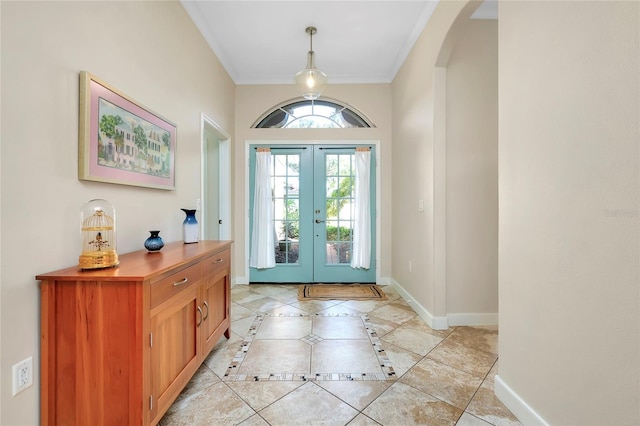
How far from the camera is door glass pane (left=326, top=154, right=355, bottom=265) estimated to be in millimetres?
4164

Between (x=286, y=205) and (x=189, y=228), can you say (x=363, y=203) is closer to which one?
(x=286, y=205)

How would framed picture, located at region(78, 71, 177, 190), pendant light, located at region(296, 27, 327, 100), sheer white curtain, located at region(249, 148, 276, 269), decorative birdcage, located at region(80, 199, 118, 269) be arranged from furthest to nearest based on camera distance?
sheer white curtain, located at region(249, 148, 276, 269)
pendant light, located at region(296, 27, 327, 100)
framed picture, located at region(78, 71, 177, 190)
decorative birdcage, located at region(80, 199, 118, 269)

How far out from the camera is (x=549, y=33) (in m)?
1.28

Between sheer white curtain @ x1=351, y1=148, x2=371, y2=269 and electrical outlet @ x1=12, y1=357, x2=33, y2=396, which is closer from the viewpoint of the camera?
electrical outlet @ x1=12, y1=357, x2=33, y2=396

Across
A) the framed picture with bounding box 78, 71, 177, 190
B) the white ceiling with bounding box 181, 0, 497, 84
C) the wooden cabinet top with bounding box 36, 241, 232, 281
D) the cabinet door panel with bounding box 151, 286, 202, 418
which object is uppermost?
the white ceiling with bounding box 181, 0, 497, 84

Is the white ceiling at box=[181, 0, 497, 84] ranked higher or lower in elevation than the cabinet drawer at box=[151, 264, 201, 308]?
higher

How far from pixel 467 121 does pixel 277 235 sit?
9.07 feet

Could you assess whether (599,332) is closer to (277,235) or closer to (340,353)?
(340,353)

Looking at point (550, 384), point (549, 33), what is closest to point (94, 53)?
point (549, 33)

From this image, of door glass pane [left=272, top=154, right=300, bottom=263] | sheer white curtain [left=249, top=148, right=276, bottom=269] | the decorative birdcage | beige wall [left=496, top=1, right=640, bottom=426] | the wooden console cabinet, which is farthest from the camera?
door glass pane [left=272, top=154, right=300, bottom=263]

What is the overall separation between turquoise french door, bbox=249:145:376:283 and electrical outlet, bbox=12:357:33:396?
3.02m

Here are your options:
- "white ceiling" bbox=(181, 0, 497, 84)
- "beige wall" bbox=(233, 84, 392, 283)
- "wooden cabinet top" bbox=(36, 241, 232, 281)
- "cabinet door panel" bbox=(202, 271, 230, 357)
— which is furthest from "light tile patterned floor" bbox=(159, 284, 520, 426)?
"white ceiling" bbox=(181, 0, 497, 84)

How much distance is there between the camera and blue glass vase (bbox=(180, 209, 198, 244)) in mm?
2248

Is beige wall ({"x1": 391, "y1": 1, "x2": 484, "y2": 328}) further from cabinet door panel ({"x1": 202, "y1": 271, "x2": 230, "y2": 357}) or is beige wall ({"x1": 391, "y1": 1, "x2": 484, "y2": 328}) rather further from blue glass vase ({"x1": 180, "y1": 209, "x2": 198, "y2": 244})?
blue glass vase ({"x1": 180, "y1": 209, "x2": 198, "y2": 244})
